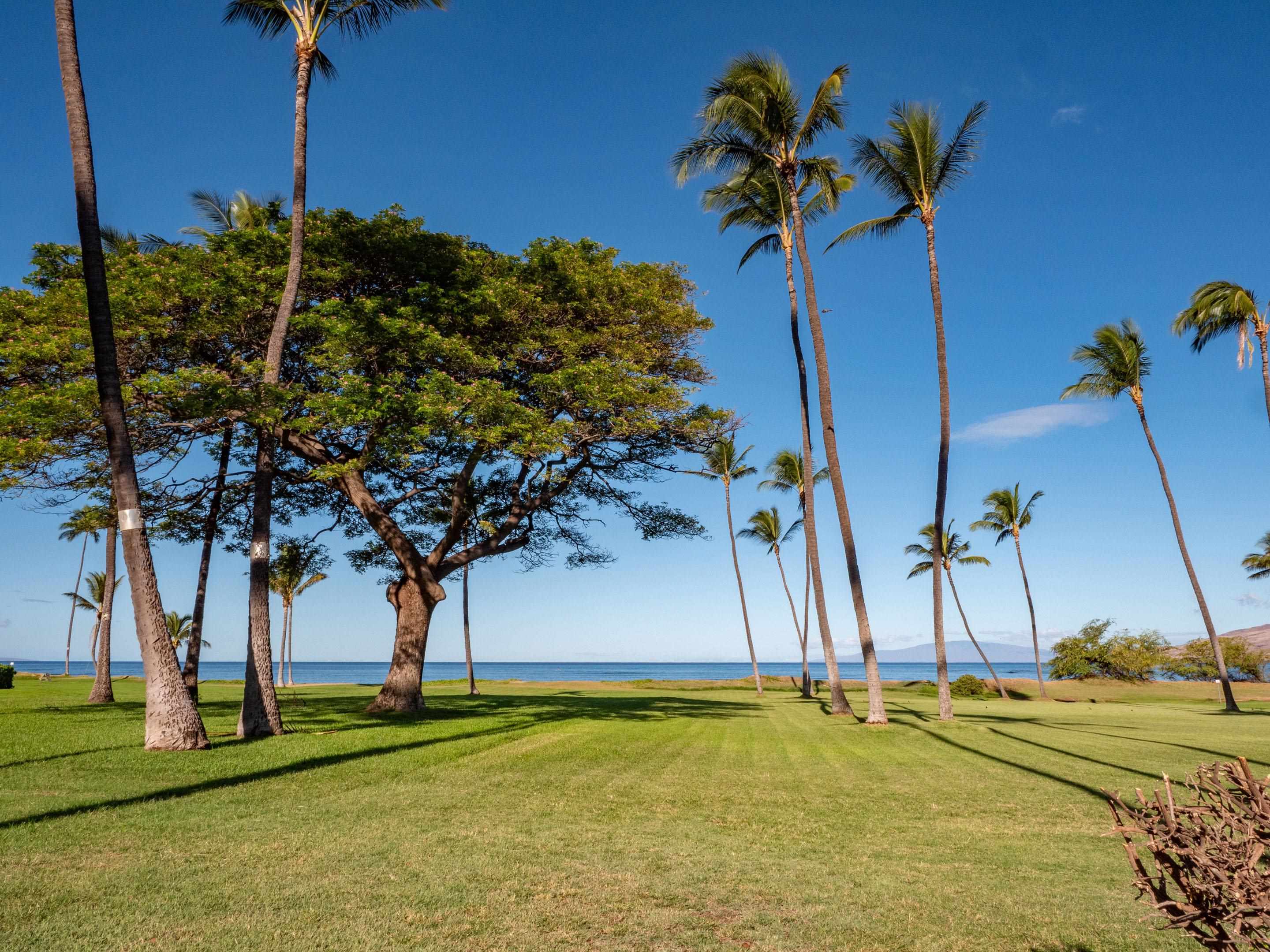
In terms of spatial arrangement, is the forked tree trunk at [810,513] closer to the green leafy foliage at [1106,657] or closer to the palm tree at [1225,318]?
the palm tree at [1225,318]

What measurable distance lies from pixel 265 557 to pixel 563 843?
9728mm

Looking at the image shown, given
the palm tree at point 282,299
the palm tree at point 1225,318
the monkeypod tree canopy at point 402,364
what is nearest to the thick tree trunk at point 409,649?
the monkeypod tree canopy at point 402,364

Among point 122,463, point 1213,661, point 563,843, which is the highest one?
point 122,463

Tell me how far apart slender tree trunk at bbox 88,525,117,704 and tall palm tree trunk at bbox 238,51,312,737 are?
443 inches

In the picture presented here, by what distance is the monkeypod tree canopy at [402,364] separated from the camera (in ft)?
47.2

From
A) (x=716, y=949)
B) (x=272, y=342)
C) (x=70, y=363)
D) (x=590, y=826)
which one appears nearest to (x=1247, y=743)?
(x=590, y=826)

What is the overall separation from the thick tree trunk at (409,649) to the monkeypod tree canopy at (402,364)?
0.15ft

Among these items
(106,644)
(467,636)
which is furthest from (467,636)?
(106,644)

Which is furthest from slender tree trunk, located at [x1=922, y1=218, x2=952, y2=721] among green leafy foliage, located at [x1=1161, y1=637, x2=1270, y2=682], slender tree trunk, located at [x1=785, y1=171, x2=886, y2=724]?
green leafy foliage, located at [x1=1161, y1=637, x2=1270, y2=682]

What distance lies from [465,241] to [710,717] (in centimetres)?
1451

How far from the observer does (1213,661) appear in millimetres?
53781

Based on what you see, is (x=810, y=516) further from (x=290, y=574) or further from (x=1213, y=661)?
(x=1213, y=661)

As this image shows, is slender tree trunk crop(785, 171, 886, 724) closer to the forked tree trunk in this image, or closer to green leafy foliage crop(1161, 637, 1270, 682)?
the forked tree trunk

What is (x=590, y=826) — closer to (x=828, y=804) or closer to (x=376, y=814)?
(x=376, y=814)
